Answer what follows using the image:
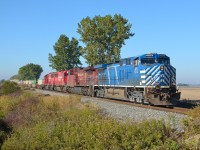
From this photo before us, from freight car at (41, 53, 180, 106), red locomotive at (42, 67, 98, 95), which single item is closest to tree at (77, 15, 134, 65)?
red locomotive at (42, 67, 98, 95)

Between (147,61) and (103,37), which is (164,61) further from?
(103,37)

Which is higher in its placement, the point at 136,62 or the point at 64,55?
the point at 64,55

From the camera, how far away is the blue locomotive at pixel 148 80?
1955 cm

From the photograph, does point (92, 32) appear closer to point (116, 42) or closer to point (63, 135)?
point (116, 42)

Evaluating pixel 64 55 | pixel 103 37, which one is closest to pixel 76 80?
pixel 103 37

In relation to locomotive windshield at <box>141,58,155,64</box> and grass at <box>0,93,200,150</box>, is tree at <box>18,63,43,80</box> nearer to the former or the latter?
locomotive windshield at <box>141,58,155,64</box>

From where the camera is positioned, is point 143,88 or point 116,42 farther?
point 116,42

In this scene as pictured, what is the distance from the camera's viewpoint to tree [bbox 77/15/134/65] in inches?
2036

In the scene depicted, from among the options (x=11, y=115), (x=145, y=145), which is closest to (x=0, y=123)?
(x=11, y=115)

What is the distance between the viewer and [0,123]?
1316 cm

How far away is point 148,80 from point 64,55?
2483 inches

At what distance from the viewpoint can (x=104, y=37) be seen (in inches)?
2083

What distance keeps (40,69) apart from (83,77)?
13007 cm

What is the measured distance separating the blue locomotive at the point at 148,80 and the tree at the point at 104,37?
27.6 meters
